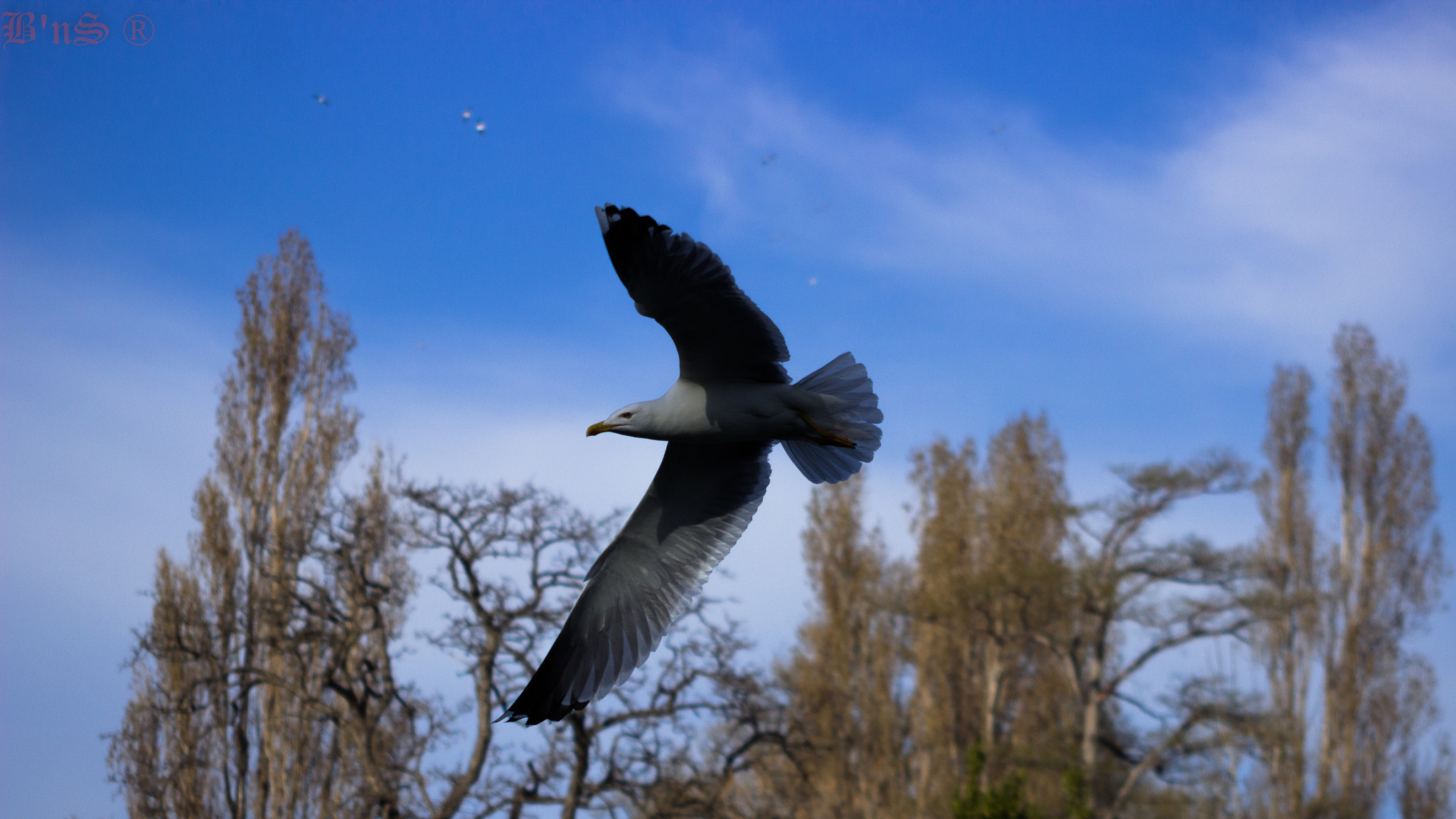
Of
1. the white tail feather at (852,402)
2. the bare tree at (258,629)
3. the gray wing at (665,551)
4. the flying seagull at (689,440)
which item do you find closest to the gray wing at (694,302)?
the flying seagull at (689,440)

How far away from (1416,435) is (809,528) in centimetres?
941

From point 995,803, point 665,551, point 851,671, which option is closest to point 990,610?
point 851,671

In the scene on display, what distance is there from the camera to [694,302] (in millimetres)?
4395

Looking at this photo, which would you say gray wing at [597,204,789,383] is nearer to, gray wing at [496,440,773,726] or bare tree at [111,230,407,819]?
gray wing at [496,440,773,726]

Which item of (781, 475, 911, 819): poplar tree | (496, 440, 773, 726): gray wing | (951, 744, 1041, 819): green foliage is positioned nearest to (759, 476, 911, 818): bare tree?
(781, 475, 911, 819): poplar tree

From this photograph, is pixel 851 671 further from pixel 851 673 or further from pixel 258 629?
pixel 258 629

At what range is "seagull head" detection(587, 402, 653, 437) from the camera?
4.71m

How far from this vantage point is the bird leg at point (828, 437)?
484 cm

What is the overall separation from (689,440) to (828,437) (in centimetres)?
57

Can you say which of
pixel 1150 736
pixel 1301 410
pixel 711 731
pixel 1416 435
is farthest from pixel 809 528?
pixel 1416 435

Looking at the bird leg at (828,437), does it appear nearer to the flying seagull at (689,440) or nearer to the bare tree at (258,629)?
the flying seagull at (689,440)

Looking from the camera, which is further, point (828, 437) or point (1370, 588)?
point (1370, 588)

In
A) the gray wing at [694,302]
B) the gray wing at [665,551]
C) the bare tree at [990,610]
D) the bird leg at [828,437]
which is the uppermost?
the bare tree at [990,610]

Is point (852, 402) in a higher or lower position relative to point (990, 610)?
lower
